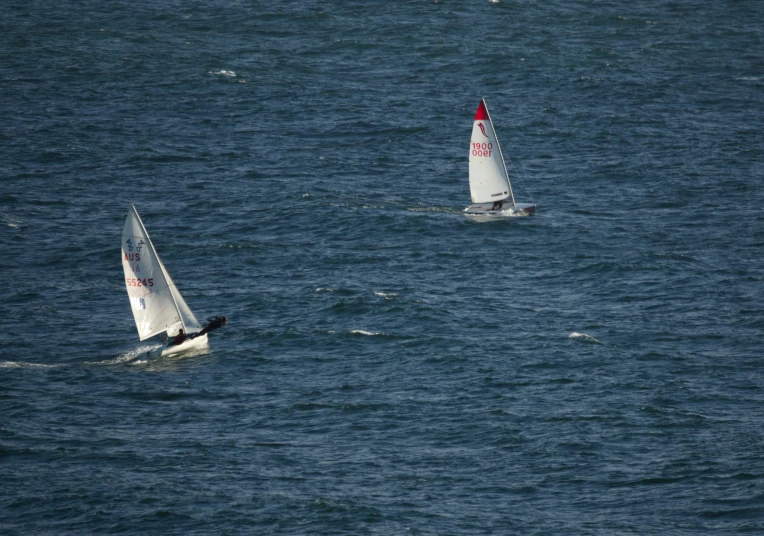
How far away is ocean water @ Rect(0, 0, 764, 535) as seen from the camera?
58812 mm

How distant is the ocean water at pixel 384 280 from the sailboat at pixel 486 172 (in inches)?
128

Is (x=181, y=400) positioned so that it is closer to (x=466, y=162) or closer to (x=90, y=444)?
(x=90, y=444)

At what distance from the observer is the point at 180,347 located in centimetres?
7388

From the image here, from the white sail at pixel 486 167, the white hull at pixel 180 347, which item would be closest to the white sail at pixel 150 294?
the white hull at pixel 180 347

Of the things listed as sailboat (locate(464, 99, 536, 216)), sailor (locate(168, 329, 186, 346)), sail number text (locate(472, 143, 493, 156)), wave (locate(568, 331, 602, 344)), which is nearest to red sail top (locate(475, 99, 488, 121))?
sailboat (locate(464, 99, 536, 216))

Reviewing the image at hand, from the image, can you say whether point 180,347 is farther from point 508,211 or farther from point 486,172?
point 486,172

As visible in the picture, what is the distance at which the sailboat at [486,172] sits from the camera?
10069cm

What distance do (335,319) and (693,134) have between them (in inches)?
2216

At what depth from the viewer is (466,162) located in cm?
11506

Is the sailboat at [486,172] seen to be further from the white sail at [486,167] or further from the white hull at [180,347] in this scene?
the white hull at [180,347]

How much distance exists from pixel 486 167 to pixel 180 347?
37332 mm

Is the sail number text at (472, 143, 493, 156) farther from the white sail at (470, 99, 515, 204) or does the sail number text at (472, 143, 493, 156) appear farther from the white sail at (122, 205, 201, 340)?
the white sail at (122, 205, 201, 340)

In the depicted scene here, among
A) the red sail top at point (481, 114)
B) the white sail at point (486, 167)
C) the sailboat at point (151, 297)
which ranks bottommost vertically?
the sailboat at point (151, 297)

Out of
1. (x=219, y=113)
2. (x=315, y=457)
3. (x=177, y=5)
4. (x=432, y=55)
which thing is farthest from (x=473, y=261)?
(x=177, y=5)
